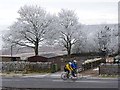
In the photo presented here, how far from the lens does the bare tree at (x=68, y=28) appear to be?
64.4 meters

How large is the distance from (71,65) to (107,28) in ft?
155

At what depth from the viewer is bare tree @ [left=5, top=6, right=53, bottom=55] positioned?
5375cm

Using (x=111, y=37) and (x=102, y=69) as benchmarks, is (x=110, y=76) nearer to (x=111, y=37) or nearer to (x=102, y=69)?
(x=102, y=69)

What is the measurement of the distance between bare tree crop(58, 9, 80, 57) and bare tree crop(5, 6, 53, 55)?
864cm

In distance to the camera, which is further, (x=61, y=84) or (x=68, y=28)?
(x=68, y=28)

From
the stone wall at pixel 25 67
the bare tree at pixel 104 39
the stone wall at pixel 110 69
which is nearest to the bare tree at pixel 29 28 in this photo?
the bare tree at pixel 104 39

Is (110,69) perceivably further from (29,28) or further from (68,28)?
(68,28)

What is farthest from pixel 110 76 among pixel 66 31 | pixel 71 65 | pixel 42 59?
pixel 66 31

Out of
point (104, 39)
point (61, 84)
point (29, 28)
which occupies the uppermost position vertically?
point (29, 28)

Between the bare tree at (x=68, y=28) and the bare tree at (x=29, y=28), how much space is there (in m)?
8.64

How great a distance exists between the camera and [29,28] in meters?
53.7

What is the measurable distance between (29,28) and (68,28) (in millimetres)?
12918

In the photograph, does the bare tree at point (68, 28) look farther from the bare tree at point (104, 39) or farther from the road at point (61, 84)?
the road at point (61, 84)

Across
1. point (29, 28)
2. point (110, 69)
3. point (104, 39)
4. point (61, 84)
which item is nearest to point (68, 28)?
point (104, 39)
